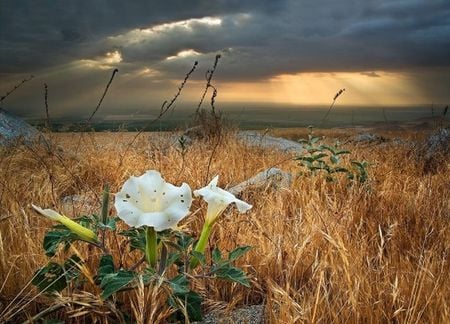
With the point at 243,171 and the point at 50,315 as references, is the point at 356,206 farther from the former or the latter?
the point at 50,315

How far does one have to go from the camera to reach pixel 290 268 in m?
2.45

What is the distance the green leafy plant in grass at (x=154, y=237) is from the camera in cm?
148

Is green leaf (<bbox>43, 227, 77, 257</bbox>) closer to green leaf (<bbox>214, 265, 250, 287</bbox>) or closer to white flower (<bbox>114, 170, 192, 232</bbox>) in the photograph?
white flower (<bbox>114, 170, 192, 232</bbox>)

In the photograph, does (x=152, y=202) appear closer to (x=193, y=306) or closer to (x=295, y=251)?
(x=193, y=306)

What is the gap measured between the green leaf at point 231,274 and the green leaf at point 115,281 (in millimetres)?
307

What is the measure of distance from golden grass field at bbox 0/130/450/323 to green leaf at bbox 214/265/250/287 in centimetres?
24

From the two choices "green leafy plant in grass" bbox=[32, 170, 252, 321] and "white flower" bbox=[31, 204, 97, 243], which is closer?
"green leafy plant in grass" bbox=[32, 170, 252, 321]

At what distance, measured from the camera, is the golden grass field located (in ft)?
6.82

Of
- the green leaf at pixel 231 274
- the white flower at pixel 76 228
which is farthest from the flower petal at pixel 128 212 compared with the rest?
the green leaf at pixel 231 274

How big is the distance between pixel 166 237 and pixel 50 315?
2.51 ft

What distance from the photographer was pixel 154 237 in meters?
1.67

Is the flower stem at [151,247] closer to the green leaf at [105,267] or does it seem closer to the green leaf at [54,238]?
the green leaf at [105,267]

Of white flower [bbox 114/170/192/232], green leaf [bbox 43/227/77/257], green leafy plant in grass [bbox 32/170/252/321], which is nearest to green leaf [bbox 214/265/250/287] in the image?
green leafy plant in grass [bbox 32/170/252/321]

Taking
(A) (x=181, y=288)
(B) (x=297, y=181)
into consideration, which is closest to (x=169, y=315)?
(A) (x=181, y=288)
